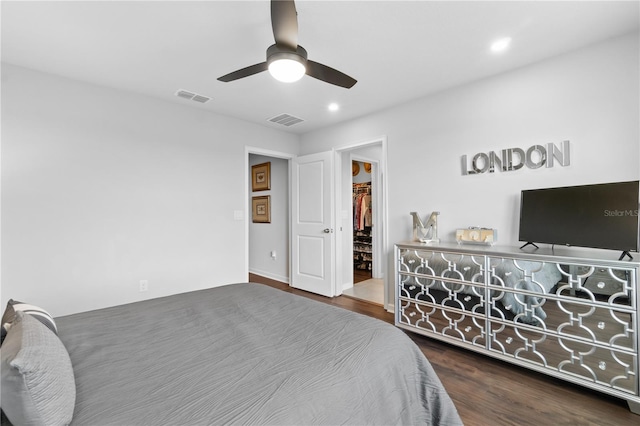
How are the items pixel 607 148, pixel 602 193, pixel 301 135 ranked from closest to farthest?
1. pixel 602 193
2. pixel 607 148
3. pixel 301 135

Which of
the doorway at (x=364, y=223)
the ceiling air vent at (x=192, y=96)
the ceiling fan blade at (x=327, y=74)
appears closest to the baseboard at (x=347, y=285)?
the doorway at (x=364, y=223)

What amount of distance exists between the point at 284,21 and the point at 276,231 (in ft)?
13.0

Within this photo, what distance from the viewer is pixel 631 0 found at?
5.80 feet

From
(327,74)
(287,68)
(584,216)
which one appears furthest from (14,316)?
(584,216)

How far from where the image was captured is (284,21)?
1.44m

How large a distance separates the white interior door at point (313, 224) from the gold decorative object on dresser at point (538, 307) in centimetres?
149

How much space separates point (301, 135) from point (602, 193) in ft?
11.9

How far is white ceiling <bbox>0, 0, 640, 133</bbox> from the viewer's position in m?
1.81

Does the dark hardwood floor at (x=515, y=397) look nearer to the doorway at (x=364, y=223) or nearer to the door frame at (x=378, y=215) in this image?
the door frame at (x=378, y=215)

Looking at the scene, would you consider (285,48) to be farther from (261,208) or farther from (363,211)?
(363,211)

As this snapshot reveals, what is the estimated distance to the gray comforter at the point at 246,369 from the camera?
34.6 inches

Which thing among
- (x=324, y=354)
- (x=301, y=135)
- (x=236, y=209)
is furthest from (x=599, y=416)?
(x=301, y=135)

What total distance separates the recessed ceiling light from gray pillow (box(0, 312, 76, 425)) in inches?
118

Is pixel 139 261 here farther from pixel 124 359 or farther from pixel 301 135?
pixel 301 135
